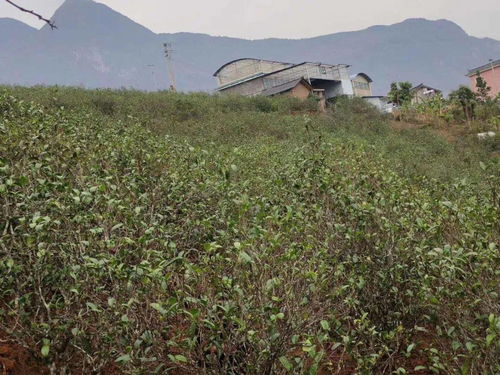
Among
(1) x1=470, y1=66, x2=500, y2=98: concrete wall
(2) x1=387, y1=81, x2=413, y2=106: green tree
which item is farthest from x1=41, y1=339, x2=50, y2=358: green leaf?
(1) x1=470, y1=66, x2=500, y2=98: concrete wall

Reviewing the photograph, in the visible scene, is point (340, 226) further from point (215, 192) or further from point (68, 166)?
point (68, 166)

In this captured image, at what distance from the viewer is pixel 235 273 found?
343 cm

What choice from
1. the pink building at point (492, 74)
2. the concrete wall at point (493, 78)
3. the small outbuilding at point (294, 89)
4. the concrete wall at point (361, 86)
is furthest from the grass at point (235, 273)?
the pink building at point (492, 74)

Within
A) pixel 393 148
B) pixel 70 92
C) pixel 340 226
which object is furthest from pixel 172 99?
pixel 340 226

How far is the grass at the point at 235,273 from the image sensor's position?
2.97 m

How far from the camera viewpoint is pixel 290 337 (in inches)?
120

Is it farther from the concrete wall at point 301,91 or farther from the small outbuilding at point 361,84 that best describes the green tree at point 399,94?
the small outbuilding at point 361,84

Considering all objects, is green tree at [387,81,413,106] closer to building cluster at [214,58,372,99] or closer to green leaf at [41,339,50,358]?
building cluster at [214,58,372,99]

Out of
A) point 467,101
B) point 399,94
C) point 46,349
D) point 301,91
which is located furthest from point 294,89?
point 46,349

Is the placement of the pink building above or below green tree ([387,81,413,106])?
above

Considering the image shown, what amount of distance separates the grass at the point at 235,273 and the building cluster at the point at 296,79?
36292mm

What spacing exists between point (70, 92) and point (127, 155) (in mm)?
→ 17359

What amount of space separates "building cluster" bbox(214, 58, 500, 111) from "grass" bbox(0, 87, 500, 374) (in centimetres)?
3629

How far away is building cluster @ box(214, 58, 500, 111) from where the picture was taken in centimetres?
4309
